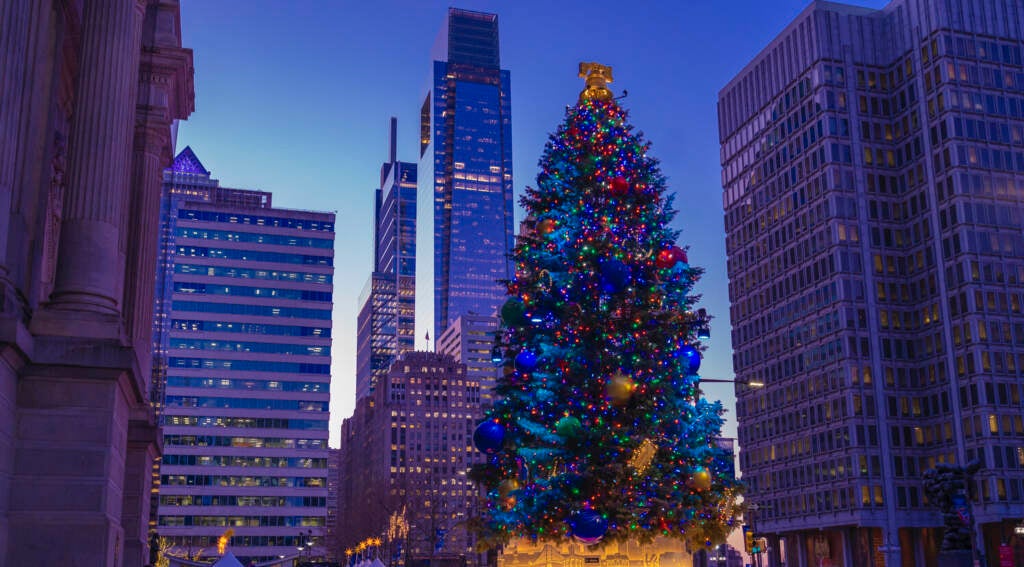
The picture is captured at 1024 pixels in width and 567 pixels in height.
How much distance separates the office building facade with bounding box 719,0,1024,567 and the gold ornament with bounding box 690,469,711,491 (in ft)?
240

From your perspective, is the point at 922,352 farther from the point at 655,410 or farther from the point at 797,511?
the point at 655,410

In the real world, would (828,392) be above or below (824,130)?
below

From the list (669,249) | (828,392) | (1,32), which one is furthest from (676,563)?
(828,392)

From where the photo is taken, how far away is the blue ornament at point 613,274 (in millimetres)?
28266

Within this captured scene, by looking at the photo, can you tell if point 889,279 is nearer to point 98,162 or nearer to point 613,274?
point 613,274

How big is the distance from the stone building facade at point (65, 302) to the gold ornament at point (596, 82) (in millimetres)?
16630

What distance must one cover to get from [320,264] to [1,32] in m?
146

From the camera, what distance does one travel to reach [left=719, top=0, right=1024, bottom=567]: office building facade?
9650cm

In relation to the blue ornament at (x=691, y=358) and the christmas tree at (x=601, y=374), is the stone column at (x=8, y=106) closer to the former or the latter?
the christmas tree at (x=601, y=374)

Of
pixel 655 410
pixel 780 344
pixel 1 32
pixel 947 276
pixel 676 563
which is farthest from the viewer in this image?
pixel 780 344

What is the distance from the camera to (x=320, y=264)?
158625mm

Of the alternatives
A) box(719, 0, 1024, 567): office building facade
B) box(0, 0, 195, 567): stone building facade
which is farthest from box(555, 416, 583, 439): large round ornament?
box(719, 0, 1024, 567): office building facade

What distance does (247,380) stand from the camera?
151875 millimetres

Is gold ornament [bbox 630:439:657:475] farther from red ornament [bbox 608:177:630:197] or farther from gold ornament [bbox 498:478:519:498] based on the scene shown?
red ornament [bbox 608:177:630:197]
